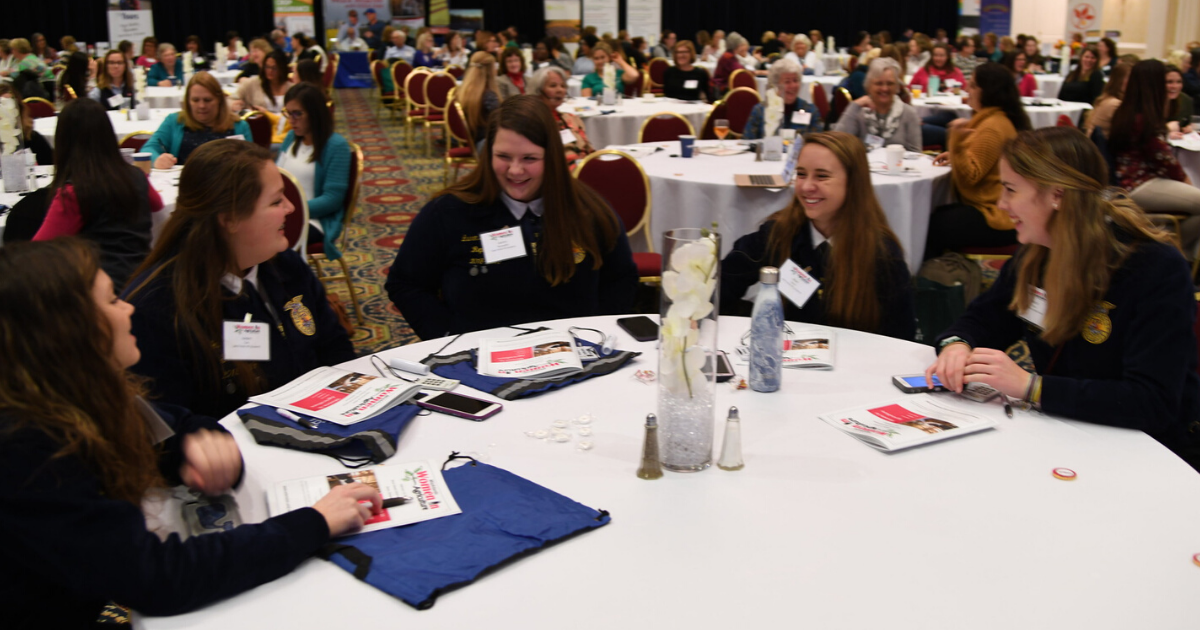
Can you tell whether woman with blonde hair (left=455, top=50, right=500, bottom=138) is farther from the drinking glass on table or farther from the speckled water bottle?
the speckled water bottle

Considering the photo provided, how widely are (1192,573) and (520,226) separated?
6.38 feet

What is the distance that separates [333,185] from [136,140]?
1.80 m

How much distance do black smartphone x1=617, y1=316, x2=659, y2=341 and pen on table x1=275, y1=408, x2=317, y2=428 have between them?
2.81ft

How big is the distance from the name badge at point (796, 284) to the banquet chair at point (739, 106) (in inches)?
209

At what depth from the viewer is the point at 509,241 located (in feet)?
9.20

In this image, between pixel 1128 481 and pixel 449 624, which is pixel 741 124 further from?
pixel 449 624

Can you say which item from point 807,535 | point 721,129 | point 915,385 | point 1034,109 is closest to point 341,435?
point 807,535

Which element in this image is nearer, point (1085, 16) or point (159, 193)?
point (159, 193)

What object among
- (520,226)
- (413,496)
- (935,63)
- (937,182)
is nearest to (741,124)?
(937,182)

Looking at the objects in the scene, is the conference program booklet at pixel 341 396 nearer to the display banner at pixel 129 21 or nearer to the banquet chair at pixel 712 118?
the banquet chair at pixel 712 118

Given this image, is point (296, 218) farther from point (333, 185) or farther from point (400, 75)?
point (400, 75)

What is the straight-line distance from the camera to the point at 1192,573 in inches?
52.9

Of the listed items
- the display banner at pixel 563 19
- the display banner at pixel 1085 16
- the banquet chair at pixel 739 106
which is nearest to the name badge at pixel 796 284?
the banquet chair at pixel 739 106

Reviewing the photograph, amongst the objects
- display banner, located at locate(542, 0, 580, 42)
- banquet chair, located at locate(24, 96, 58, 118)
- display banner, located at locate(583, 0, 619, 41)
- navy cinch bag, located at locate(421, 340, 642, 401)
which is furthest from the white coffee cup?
display banner, located at locate(542, 0, 580, 42)
